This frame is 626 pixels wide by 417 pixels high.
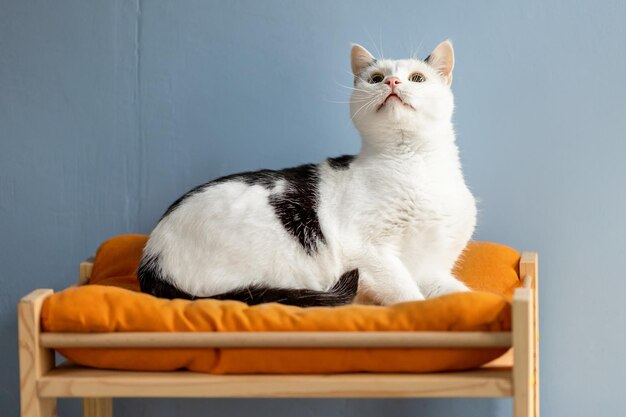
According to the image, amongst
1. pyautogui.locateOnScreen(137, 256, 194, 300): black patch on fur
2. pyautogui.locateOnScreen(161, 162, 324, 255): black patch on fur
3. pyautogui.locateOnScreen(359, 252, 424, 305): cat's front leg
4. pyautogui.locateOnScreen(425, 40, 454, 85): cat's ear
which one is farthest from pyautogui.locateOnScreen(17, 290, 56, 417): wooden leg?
pyautogui.locateOnScreen(425, 40, 454, 85): cat's ear

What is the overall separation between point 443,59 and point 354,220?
1.19 feet

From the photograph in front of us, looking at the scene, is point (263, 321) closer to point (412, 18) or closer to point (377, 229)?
point (377, 229)

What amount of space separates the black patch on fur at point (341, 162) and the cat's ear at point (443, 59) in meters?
0.24

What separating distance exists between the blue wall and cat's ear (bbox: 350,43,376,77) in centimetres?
28

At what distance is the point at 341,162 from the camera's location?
5.67 feet

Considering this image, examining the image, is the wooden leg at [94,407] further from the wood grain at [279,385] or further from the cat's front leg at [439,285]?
the cat's front leg at [439,285]

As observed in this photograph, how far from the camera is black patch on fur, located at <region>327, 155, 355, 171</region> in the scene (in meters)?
1.71

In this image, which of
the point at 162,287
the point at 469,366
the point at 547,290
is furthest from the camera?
the point at 547,290

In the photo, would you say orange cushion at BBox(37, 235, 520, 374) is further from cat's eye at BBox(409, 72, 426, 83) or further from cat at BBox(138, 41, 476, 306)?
cat's eye at BBox(409, 72, 426, 83)

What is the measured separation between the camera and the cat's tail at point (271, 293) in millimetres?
1466

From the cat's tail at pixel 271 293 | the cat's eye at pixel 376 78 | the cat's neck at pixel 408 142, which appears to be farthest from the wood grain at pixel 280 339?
the cat's eye at pixel 376 78

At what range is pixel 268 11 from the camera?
2020mm

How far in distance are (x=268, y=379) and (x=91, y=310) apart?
0.93 feet

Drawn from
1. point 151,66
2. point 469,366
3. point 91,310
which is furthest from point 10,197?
point 469,366
